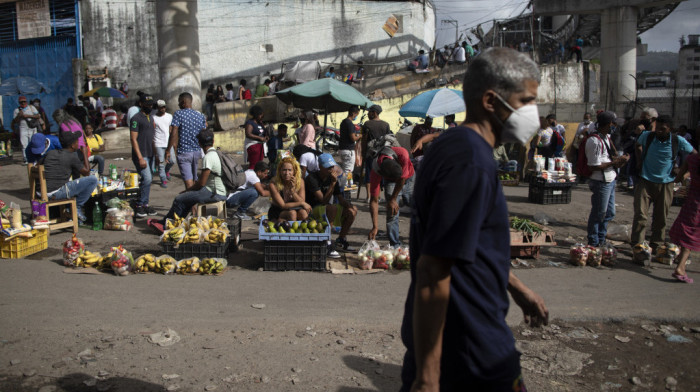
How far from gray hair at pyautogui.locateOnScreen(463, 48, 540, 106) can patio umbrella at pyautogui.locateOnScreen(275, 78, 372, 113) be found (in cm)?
859

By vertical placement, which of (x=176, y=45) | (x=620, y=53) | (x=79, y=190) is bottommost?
(x=79, y=190)

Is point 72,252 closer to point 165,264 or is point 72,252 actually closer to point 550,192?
point 165,264

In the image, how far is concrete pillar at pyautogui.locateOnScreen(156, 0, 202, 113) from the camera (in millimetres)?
14805

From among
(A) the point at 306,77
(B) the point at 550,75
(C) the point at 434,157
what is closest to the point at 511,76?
(C) the point at 434,157

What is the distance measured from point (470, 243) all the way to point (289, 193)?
5507 mm

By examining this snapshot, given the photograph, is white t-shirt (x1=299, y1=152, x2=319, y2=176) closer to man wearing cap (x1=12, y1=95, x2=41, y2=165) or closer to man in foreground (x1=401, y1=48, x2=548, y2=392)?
man in foreground (x1=401, y1=48, x2=548, y2=392)

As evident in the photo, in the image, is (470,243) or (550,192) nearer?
(470,243)

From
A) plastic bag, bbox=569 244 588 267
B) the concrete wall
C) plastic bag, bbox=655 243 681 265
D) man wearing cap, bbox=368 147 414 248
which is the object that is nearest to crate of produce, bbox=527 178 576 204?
plastic bag, bbox=655 243 681 265

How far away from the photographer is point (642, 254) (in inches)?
293

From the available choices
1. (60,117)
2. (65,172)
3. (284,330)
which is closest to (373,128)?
(65,172)

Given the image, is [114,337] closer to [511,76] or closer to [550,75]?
[511,76]

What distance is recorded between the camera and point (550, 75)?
76.8ft

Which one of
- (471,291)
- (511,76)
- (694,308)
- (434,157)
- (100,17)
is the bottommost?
(694,308)

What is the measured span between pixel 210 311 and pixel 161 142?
6.42 metres
